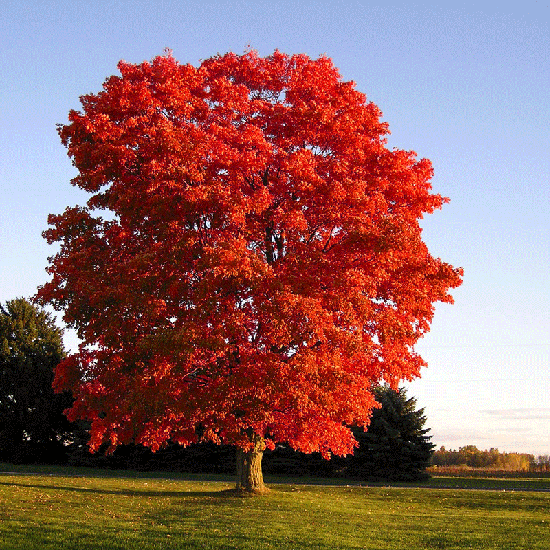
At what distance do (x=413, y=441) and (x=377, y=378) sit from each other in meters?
20.6

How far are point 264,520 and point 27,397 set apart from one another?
3625cm

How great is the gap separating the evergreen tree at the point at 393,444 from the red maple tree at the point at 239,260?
709 inches

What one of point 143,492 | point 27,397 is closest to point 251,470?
point 143,492

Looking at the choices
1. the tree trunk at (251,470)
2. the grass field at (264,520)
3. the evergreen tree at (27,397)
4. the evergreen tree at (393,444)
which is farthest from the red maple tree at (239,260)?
the evergreen tree at (27,397)

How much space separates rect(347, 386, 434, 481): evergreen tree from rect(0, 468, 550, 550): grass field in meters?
13.6

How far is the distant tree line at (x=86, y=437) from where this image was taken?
40653mm

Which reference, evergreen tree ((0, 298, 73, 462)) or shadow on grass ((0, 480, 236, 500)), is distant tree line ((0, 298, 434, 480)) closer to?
evergreen tree ((0, 298, 73, 462))

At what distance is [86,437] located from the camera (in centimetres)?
4634

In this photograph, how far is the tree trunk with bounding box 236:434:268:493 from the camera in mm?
22969

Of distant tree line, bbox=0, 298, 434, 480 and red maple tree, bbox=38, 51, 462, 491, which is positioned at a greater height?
red maple tree, bbox=38, 51, 462, 491

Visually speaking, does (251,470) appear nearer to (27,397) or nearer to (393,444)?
(393,444)

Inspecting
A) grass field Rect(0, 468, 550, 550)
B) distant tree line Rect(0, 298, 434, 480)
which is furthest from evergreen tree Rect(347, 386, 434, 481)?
grass field Rect(0, 468, 550, 550)

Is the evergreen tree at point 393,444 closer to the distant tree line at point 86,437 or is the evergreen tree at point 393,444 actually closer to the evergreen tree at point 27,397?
the distant tree line at point 86,437

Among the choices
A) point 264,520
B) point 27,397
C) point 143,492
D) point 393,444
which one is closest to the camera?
point 264,520
